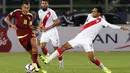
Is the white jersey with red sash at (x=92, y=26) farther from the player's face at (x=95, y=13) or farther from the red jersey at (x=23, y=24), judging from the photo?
the red jersey at (x=23, y=24)

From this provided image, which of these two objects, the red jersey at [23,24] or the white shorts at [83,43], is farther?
the red jersey at [23,24]

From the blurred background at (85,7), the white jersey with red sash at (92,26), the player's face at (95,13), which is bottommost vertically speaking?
the blurred background at (85,7)

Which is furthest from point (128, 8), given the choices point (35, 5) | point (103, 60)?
point (103, 60)

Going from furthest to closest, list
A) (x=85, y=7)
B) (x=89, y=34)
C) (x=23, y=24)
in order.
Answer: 1. (x=85, y=7)
2. (x=23, y=24)
3. (x=89, y=34)

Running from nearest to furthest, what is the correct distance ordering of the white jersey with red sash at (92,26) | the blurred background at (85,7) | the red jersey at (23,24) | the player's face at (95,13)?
the player's face at (95,13) → the white jersey with red sash at (92,26) → the red jersey at (23,24) → the blurred background at (85,7)

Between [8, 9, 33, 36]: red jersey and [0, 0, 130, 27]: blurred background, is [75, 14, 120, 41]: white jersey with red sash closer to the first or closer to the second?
[8, 9, 33, 36]: red jersey

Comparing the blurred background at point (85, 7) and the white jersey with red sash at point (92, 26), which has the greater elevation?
the white jersey with red sash at point (92, 26)

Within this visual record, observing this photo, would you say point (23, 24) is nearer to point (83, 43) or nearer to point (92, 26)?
point (83, 43)

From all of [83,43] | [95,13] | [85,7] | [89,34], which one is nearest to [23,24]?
[83,43]

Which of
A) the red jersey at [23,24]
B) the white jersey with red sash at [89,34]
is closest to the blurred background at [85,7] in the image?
the red jersey at [23,24]

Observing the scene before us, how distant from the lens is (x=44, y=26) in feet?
61.4

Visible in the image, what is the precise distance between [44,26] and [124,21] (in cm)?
1498

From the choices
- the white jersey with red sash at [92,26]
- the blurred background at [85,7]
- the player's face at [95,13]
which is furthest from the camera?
the blurred background at [85,7]

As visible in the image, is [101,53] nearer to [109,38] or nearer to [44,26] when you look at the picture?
[109,38]
